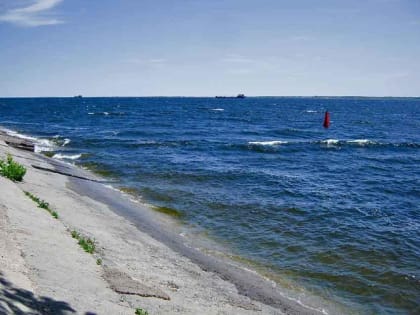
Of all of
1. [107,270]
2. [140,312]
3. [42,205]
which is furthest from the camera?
[42,205]

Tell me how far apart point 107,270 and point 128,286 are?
3.26ft

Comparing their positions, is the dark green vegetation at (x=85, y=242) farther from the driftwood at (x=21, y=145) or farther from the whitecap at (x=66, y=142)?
the whitecap at (x=66, y=142)

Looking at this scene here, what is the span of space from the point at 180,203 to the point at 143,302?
13035 mm

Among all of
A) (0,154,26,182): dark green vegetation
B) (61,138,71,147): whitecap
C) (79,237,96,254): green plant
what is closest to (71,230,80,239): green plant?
(79,237,96,254): green plant

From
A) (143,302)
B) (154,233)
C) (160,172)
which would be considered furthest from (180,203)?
(143,302)

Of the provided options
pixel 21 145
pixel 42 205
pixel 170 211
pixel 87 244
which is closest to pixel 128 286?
pixel 87 244

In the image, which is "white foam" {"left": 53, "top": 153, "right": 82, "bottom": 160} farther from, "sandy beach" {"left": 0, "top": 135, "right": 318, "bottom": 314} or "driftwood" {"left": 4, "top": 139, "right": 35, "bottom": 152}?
"sandy beach" {"left": 0, "top": 135, "right": 318, "bottom": 314}

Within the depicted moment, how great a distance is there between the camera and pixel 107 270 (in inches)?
406

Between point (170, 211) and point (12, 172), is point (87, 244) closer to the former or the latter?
point (12, 172)

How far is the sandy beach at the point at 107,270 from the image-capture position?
818 centimetres

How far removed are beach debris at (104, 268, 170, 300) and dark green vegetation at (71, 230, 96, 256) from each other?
93 cm

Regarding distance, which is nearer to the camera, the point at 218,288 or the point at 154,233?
the point at 218,288

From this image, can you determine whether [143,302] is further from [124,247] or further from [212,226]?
[212,226]

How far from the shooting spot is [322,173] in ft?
102
